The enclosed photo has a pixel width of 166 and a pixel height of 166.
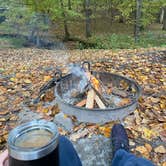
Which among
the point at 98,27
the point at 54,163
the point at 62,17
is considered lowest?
the point at 98,27

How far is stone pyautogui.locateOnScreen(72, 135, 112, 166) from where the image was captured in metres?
2.21

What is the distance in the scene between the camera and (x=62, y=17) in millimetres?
11859

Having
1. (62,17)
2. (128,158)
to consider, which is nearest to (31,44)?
(62,17)

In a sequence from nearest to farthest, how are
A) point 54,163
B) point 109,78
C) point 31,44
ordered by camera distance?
point 54,163 → point 109,78 → point 31,44

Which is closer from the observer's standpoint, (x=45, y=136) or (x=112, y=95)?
(x=45, y=136)

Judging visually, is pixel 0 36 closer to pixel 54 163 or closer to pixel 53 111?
pixel 53 111

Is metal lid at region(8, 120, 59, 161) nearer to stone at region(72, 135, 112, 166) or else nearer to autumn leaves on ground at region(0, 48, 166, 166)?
stone at region(72, 135, 112, 166)

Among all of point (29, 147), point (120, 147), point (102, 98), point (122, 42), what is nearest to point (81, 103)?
point (102, 98)

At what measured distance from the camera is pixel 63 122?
8.65ft

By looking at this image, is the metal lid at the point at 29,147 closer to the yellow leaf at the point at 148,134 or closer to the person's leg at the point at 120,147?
the person's leg at the point at 120,147

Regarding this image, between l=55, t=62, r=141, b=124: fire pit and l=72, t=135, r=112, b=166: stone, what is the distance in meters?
0.23

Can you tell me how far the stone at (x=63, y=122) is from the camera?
102 inches

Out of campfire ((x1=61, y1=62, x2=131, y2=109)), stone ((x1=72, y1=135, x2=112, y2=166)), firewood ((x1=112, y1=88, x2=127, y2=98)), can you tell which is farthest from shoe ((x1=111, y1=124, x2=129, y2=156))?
firewood ((x1=112, y1=88, x2=127, y2=98))

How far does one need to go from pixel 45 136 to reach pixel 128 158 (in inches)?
30.8
